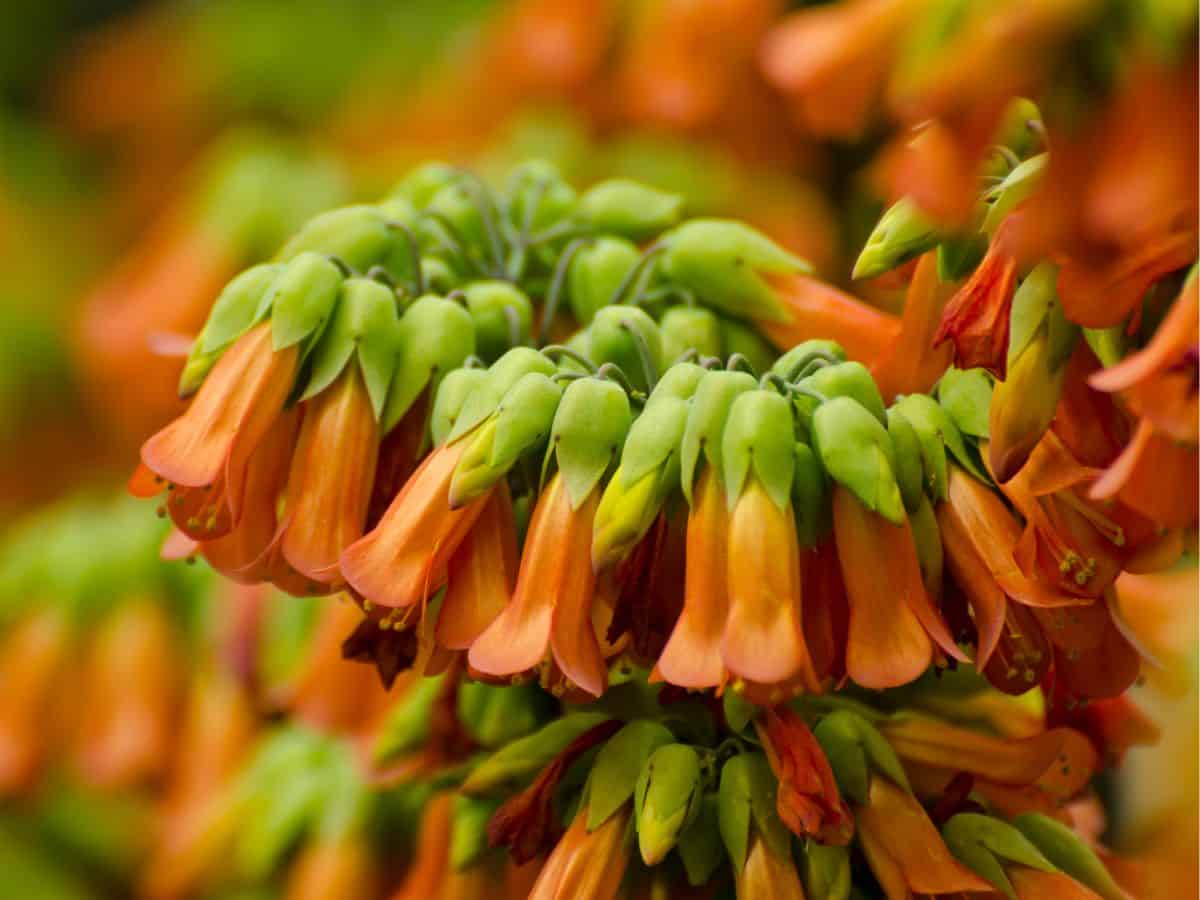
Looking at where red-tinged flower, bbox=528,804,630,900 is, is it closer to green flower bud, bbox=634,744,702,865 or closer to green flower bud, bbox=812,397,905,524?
green flower bud, bbox=634,744,702,865

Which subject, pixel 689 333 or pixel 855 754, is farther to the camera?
pixel 689 333

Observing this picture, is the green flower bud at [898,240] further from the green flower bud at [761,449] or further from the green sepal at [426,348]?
the green sepal at [426,348]

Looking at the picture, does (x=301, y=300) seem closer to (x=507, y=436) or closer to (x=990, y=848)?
(x=507, y=436)

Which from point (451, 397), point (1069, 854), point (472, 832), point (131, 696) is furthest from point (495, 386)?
point (131, 696)

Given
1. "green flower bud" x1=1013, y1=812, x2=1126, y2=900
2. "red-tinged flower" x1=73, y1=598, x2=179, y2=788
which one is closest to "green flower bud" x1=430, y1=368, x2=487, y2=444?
"green flower bud" x1=1013, y1=812, x2=1126, y2=900

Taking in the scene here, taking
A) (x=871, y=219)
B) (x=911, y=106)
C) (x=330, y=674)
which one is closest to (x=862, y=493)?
(x=911, y=106)

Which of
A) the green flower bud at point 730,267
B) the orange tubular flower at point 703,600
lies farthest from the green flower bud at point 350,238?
the orange tubular flower at point 703,600
